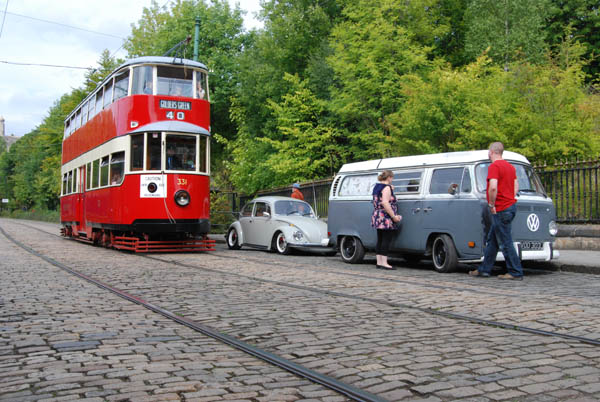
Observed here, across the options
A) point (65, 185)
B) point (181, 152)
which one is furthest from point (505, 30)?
point (181, 152)

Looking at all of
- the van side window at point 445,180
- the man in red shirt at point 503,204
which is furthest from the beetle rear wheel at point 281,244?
the man in red shirt at point 503,204

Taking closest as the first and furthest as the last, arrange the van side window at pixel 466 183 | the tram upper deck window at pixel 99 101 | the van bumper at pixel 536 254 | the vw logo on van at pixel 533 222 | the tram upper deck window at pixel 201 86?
1. the van bumper at pixel 536 254
2. the vw logo on van at pixel 533 222
3. the van side window at pixel 466 183
4. the tram upper deck window at pixel 201 86
5. the tram upper deck window at pixel 99 101

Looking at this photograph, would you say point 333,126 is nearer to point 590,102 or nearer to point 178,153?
point 590,102

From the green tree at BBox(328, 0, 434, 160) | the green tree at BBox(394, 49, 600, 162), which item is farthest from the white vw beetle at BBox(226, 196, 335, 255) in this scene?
the green tree at BBox(328, 0, 434, 160)

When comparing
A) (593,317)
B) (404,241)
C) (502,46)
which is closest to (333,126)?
(502,46)

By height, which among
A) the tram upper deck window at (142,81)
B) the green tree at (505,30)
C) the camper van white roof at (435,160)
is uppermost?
the green tree at (505,30)

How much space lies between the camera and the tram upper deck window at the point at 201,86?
15.6 meters

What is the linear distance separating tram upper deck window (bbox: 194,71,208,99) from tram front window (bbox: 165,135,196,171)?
Answer: 122 cm

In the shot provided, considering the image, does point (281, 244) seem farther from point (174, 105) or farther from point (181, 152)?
point (174, 105)

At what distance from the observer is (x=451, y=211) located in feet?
34.8

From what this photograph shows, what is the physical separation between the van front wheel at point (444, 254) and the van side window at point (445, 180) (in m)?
0.87

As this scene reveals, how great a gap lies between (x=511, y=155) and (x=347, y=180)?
12.3 feet

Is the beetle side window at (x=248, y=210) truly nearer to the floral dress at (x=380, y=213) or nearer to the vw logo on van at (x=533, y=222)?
the floral dress at (x=380, y=213)

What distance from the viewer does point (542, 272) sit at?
10.8m
